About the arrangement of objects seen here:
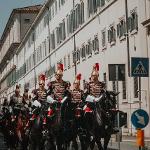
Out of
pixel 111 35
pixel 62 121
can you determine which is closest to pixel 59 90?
pixel 62 121

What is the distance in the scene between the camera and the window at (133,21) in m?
31.8

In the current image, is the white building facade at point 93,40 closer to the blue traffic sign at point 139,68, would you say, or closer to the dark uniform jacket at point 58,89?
the dark uniform jacket at point 58,89

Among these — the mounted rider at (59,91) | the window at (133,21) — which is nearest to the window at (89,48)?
the window at (133,21)

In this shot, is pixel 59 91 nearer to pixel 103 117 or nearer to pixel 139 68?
pixel 103 117

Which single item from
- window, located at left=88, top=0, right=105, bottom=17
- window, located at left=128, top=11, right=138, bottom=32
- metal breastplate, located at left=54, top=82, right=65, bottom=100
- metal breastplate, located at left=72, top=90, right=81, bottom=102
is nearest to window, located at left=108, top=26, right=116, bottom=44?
window, located at left=88, top=0, right=105, bottom=17

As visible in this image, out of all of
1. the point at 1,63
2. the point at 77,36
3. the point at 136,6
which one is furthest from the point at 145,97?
the point at 1,63

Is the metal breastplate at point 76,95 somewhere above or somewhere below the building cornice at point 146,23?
below

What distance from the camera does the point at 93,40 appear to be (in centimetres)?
4406

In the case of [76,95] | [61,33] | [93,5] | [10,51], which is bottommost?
[76,95]

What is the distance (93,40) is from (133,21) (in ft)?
37.5

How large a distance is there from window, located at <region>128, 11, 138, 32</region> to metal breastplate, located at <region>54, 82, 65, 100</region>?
1373 centimetres

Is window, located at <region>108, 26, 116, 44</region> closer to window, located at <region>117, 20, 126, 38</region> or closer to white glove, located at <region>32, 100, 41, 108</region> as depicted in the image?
window, located at <region>117, 20, 126, 38</region>

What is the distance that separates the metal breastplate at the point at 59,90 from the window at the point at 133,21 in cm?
1373

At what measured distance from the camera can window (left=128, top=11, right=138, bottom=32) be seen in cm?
3181
